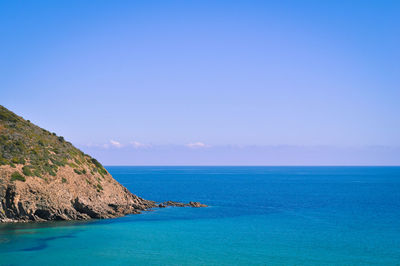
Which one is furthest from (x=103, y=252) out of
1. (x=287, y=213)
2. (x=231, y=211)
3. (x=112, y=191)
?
(x=287, y=213)

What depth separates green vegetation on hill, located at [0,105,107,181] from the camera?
58.6 m

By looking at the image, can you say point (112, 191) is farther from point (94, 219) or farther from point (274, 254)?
point (274, 254)

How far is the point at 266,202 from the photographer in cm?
8794

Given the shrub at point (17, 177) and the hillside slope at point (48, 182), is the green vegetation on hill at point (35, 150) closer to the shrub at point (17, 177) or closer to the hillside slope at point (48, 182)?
the hillside slope at point (48, 182)

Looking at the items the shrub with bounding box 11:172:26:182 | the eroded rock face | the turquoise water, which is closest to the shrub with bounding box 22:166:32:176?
the eroded rock face

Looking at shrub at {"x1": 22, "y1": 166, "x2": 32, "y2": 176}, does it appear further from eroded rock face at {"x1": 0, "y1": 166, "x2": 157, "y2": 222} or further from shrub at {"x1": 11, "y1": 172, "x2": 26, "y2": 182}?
shrub at {"x1": 11, "y1": 172, "x2": 26, "y2": 182}

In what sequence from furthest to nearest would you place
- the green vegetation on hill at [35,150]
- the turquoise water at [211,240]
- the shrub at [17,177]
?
the green vegetation on hill at [35,150], the shrub at [17,177], the turquoise water at [211,240]

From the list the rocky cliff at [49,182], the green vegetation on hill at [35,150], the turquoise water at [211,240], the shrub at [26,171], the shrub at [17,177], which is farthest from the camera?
the green vegetation on hill at [35,150]

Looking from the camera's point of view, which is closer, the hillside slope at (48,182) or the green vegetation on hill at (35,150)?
the hillside slope at (48,182)

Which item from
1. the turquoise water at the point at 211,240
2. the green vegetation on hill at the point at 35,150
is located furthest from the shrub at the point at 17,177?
the turquoise water at the point at 211,240

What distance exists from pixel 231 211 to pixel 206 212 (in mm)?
5250

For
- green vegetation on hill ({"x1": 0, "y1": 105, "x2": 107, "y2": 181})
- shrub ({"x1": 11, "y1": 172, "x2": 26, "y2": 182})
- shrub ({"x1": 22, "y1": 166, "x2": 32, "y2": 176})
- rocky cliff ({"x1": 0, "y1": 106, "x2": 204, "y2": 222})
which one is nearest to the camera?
rocky cliff ({"x1": 0, "y1": 106, "x2": 204, "y2": 222})

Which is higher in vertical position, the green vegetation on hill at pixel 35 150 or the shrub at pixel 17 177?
the green vegetation on hill at pixel 35 150

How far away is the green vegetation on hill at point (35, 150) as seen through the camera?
192 feet
